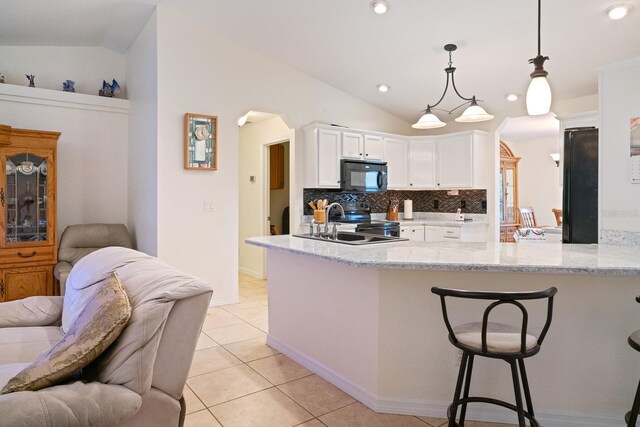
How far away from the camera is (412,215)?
6.62 metres

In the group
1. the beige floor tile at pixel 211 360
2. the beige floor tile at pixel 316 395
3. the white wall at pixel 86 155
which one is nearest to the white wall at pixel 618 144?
the beige floor tile at pixel 316 395

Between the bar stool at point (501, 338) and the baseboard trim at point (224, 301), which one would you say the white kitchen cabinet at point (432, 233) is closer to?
the baseboard trim at point (224, 301)

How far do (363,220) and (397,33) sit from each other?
2.67m

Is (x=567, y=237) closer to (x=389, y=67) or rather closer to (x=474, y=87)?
(x=474, y=87)

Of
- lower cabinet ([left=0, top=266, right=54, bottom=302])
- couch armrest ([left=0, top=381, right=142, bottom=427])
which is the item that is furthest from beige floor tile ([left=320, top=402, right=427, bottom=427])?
lower cabinet ([left=0, top=266, right=54, bottom=302])

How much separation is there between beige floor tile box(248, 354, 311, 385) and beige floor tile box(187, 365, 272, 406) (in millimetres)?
56

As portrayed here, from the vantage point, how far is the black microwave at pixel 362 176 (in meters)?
5.30

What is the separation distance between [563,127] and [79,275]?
4.88m

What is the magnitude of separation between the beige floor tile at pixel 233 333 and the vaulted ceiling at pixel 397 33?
300 centimetres

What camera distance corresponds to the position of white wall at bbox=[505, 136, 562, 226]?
8.77m

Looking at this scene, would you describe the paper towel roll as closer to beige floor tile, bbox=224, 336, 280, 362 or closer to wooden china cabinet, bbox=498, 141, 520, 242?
wooden china cabinet, bbox=498, 141, 520, 242

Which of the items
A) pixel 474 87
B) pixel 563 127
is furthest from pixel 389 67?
pixel 563 127

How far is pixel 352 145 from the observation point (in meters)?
5.44

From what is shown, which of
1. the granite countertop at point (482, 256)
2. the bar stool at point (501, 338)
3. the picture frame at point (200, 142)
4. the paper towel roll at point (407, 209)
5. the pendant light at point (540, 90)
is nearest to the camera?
the bar stool at point (501, 338)
